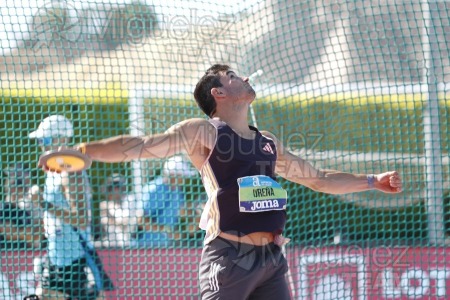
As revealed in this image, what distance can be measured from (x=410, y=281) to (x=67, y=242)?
Result: 113 inches

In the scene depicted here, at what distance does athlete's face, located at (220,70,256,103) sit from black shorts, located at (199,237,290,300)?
75 centimetres

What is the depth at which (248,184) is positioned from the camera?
362cm

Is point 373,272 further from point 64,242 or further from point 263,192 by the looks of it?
point 263,192

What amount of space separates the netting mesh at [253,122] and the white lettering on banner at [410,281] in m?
0.01

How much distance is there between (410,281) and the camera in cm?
629

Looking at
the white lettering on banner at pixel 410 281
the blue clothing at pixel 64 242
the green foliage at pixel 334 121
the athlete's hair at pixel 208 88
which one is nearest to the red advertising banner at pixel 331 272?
the white lettering on banner at pixel 410 281

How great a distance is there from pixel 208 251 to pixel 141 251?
2721 millimetres

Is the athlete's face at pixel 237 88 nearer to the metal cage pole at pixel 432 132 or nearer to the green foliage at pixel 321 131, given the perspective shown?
the green foliage at pixel 321 131

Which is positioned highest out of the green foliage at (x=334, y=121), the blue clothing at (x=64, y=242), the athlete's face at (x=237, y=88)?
the green foliage at (x=334, y=121)

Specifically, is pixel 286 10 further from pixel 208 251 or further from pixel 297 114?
pixel 208 251

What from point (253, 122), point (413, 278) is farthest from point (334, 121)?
point (413, 278)

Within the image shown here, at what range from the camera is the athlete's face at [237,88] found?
386cm

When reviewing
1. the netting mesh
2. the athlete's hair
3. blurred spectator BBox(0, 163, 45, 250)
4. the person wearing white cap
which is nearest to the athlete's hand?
the athlete's hair

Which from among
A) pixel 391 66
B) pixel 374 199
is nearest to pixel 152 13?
pixel 391 66
